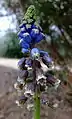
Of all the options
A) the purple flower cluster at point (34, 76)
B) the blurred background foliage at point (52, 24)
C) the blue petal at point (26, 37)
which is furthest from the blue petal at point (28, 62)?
the blurred background foliage at point (52, 24)

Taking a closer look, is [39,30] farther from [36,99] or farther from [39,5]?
[39,5]

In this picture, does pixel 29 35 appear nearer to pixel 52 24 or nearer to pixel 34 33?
pixel 34 33

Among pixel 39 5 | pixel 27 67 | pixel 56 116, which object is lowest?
pixel 56 116

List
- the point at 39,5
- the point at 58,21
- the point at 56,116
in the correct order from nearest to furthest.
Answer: the point at 56,116
the point at 39,5
the point at 58,21

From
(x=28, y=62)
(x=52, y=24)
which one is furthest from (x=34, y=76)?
(x=52, y=24)

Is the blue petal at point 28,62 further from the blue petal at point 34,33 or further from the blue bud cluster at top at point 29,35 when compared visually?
the blue petal at point 34,33

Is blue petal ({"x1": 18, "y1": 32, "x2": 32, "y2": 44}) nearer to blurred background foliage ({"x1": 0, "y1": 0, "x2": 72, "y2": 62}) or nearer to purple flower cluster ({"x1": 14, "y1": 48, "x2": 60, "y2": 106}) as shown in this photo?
purple flower cluster ({"x1": 14, "y1": 48, "x2": 60, "y2": 106})

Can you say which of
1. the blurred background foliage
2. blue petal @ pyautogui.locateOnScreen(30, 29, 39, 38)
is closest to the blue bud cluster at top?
blue petal @ pyautogui.locateOnScreen(30, 29, 39, 38)

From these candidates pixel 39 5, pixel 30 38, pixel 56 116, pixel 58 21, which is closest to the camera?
pixel 30 38

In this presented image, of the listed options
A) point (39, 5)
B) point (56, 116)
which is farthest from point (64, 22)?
point (56, 116)

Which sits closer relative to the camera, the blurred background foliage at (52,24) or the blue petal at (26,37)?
the blue petal at (26,37)
